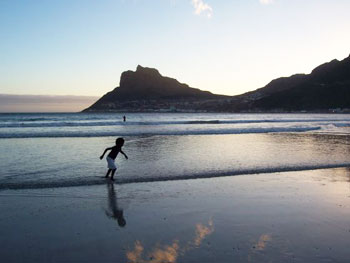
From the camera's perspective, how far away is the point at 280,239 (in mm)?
5227

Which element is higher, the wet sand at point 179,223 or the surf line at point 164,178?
the wet sand at point 179,223

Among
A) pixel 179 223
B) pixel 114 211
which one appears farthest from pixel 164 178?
pixel 179 223

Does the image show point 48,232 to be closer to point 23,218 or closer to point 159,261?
point 23,218

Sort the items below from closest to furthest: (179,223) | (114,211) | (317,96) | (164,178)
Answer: (179,223) → (114,211) → (164,178) → (317,96)

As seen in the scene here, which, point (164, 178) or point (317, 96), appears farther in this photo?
point (317, 96)

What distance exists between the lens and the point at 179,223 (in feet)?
19.6

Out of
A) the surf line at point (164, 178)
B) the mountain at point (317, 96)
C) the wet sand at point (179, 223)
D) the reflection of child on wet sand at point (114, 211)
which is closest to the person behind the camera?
the wet sand at point (179, 223)

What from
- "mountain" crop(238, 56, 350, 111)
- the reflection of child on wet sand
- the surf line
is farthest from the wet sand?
"mountain" crop(238, 56, 350, 111)

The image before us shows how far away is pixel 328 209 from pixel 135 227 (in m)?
4.32

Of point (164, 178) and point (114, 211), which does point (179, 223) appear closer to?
point (114, 211)

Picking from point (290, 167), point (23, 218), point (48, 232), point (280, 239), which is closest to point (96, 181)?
point (23, 218)

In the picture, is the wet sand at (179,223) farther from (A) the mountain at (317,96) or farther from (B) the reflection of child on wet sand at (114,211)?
(A) the mountain at (317,96)

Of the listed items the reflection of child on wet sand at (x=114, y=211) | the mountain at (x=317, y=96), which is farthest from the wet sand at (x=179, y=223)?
the mountain at (x=317, y=96)

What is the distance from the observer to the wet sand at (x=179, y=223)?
4699 millimetres
